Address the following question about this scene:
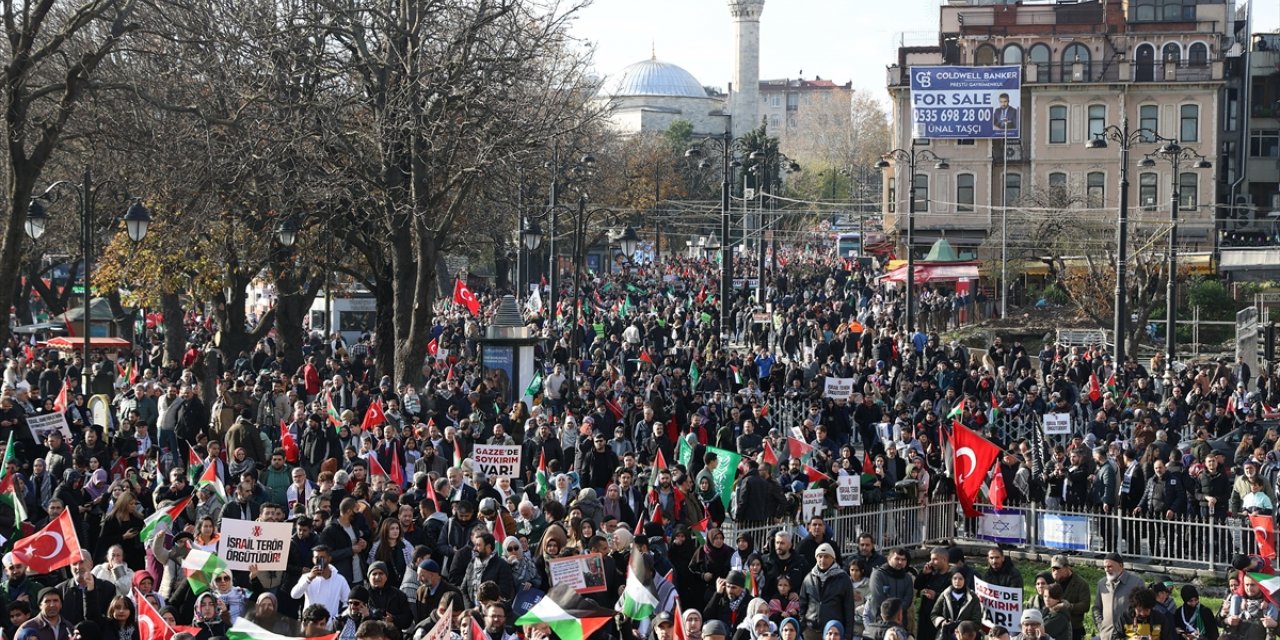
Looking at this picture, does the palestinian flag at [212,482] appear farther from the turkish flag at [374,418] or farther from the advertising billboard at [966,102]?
the advertising billboard at [966,102]

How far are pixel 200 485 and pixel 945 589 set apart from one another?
6606 mm

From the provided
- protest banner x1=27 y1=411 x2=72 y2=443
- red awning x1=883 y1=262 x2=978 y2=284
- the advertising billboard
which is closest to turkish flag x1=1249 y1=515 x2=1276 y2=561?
protest banner x1=27 y1=411 x2=72 y2=443

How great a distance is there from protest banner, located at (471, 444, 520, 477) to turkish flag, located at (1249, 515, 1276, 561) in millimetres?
6882

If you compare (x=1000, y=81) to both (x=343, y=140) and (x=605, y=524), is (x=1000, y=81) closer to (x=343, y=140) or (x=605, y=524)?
(x=343, y=140)

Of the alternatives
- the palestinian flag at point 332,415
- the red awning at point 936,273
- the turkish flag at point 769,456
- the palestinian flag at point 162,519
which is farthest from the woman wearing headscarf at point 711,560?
the red awning at point 936,273

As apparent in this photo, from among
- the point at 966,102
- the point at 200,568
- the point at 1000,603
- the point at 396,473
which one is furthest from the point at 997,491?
the point at 966,102

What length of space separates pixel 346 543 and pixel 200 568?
1.13 meters

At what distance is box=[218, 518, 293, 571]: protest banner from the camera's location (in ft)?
43.0

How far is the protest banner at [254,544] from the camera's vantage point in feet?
43.0

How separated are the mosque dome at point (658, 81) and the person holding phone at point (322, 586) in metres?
147

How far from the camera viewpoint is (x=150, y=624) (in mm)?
11445

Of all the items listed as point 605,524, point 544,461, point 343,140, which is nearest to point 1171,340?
point 343,140

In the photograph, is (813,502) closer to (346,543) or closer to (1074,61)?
(346,543)

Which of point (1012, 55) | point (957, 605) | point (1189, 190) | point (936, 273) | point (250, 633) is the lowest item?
point (957, 605)
